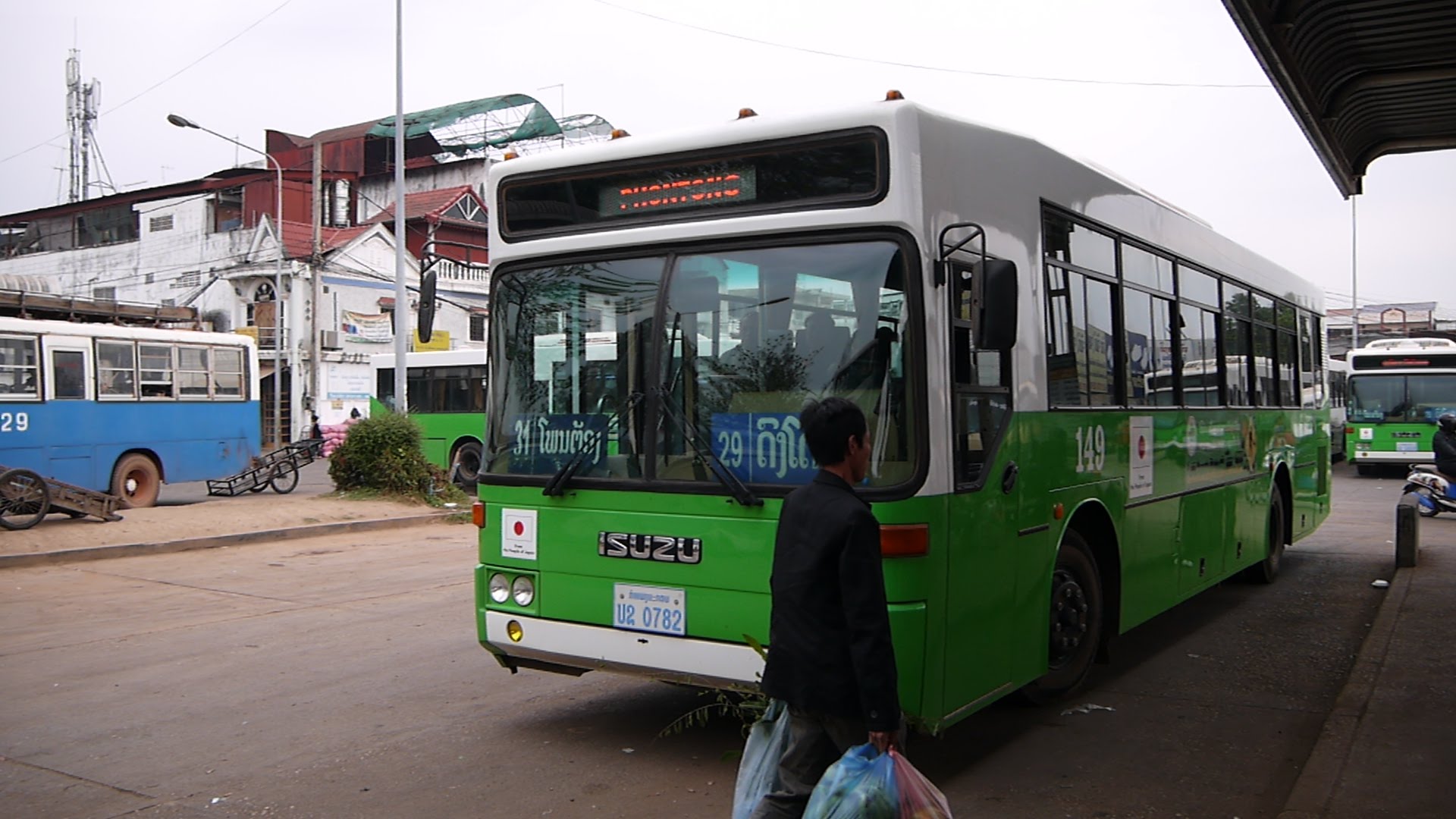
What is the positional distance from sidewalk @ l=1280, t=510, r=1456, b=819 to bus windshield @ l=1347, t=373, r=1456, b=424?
20.7 metres

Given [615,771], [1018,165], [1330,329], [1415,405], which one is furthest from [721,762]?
[1330,329]

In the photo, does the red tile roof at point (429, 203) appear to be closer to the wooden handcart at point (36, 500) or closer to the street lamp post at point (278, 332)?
the street lamp post at point (278, 332)

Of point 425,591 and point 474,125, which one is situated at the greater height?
point 474,125

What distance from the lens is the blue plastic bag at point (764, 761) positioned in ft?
12.2

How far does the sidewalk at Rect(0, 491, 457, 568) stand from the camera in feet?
45.6

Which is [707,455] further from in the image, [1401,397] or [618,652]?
[1401,397]

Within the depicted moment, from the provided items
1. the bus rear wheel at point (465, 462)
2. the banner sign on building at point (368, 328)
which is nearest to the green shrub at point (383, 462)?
the bus rear wheel at point (465, 462)

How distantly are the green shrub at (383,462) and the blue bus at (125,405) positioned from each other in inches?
91.0

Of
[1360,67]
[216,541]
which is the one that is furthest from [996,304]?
[216,541]

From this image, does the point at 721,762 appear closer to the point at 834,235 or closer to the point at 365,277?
the point at 834,235

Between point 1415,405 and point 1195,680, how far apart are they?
2378cm

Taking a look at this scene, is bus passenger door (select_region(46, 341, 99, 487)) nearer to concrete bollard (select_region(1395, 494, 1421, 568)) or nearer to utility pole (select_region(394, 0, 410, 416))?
utility pole (select_region(394, 0, 410, 416))

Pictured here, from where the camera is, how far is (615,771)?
5.64 meters

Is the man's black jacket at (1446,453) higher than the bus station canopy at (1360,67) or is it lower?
lower
